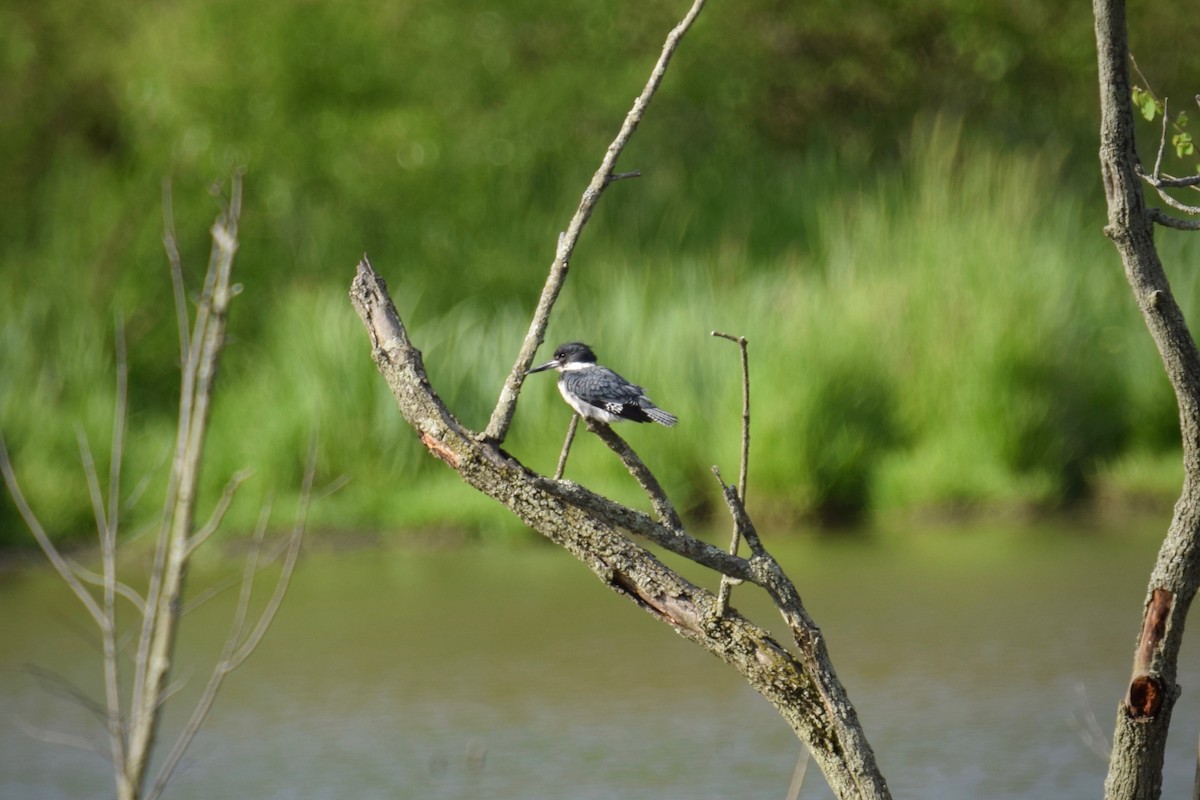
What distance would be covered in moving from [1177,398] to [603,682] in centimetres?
326

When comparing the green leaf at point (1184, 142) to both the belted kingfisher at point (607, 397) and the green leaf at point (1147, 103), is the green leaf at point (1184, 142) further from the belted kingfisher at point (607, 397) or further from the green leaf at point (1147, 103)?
the belted kingfisher at point (607, 397)

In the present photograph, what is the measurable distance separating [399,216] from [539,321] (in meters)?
10.2

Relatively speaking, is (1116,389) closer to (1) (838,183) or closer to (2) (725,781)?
(1) (838,183)

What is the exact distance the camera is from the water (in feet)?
14.3

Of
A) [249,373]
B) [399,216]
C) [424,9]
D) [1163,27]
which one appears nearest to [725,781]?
[249,373]

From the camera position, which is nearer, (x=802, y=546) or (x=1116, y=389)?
(x=802, y=546)

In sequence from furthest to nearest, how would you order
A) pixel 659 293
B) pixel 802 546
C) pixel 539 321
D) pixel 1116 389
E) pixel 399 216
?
pixel 399 216
pixel 659 293
pixel 1116 389
pixel 802 546
pixel 539 321

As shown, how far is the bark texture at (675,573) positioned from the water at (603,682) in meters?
1.88

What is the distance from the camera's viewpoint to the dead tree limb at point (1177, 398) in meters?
2.14

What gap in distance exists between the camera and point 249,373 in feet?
30.6

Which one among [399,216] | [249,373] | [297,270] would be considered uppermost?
[399,216]

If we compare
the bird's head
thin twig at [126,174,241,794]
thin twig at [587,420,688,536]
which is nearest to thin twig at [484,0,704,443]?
thin twig at [587,420,688,536]

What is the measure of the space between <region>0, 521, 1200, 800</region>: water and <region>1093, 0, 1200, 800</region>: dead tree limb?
71.1 inches

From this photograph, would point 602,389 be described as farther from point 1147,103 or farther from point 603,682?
point 603,682
